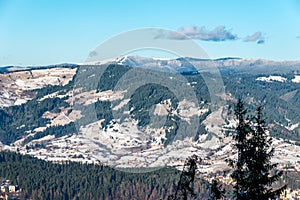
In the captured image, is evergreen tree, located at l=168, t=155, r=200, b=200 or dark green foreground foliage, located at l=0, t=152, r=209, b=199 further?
dark green foreground foliage, located at l=0, t=152, r=209, b=199

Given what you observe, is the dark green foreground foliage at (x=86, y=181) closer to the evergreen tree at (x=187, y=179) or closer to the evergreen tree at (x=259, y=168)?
the evergreen tree at (x=259, y=168)

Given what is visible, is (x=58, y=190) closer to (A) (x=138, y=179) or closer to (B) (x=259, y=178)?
(A) (x=138, y=179)

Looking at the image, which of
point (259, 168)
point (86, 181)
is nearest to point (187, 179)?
point (259, 168)

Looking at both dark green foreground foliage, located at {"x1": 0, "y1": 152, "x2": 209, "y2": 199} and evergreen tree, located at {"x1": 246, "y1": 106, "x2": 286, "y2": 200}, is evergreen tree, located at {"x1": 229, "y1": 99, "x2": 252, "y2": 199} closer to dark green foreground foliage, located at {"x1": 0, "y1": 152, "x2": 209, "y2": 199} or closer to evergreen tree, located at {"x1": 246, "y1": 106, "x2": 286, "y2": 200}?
evergreen tree, located at {"x1": 246, "y1": 106, "x2": 286, "y2": 200}

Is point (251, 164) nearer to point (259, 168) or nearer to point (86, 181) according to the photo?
point (259, 168)

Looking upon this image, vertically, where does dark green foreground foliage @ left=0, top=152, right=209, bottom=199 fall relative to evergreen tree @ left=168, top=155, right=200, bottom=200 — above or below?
below

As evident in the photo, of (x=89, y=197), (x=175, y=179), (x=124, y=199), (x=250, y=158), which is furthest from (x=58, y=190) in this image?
(x=250, y=158)

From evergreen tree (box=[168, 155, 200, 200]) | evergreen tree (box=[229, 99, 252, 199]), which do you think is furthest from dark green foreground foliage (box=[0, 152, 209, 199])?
evergreen tree (box=[168, 155, 200, 200])

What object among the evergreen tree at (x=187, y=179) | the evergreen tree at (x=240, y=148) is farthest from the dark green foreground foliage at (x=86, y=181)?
the evergreen tree at (x=187, y=179)

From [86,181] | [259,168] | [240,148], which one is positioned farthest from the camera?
[86,181]
